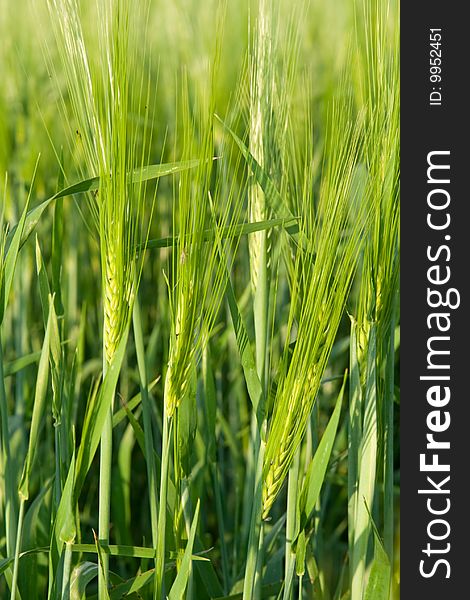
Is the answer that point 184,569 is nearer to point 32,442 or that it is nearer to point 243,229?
point 32,442

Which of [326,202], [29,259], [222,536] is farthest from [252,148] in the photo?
[29,259]

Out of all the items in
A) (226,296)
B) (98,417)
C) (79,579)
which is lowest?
(79,579)

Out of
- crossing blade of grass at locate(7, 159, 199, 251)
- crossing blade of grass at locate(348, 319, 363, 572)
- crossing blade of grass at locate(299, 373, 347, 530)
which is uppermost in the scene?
crossing blade of grass at locate(7, 159, 199, 251)

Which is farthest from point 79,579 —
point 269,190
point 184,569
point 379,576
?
point 269,190

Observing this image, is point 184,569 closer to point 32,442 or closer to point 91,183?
point 32,442

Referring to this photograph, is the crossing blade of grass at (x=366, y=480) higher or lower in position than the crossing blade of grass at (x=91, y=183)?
lower

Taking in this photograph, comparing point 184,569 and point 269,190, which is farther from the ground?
point 269,190

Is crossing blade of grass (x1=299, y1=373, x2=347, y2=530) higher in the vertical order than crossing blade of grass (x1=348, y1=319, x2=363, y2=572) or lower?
lower

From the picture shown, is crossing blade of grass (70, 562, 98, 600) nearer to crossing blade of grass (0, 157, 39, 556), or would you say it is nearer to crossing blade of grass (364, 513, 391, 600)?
crossing blade of grass (0, 157, 39, 556)

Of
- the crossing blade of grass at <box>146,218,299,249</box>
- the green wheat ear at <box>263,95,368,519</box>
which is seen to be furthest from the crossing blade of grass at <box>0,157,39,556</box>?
the green wheat ear at <box>263,95,368,519</box>

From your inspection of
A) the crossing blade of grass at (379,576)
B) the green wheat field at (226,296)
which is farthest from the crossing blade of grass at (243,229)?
the crossing blade of grass at (379,576)

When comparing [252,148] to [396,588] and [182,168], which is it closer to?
[182,168]

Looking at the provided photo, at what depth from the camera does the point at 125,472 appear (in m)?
0.88

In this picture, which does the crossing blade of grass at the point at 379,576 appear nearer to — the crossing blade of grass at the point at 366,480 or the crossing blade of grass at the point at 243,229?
the crossing blade of grass at the point at 366,480
